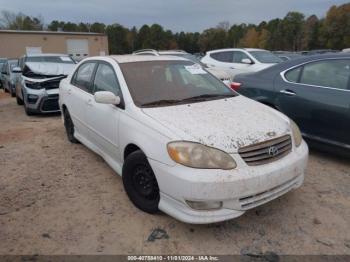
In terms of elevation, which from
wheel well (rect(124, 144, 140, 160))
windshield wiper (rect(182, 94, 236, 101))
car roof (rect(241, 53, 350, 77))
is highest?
car roof (rect(241, 53, 350, 77))

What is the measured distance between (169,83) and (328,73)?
7.34 feet

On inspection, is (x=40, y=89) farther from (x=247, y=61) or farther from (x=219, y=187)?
(x=219, y=187)

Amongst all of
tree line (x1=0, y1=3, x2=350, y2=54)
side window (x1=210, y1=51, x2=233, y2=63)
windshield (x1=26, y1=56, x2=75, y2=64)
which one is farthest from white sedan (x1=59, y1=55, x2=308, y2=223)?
tree line (x1=0, y1=3, x2=350, y2=54)

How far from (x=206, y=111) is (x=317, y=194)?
62.7 inches

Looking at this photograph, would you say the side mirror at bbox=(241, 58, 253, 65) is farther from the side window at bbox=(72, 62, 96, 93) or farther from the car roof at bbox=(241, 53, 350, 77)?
the side window at bbox=(72, 62, 96, 93)

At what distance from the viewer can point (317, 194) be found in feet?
11.8

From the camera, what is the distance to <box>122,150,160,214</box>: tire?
3088 mm

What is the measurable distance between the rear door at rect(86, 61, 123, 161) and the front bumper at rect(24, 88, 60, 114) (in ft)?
13.5

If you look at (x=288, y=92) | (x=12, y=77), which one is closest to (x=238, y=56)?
(x=288, y=92)

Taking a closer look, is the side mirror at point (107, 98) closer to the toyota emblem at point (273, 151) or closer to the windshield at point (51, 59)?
the toyota emblem at point (273, 151)

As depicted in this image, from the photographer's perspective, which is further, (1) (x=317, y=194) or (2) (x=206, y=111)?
(1) (x=317, y=194)

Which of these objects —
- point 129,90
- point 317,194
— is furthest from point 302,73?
point 129,90

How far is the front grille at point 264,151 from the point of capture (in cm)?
275

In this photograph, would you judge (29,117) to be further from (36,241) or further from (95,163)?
(36,241)
